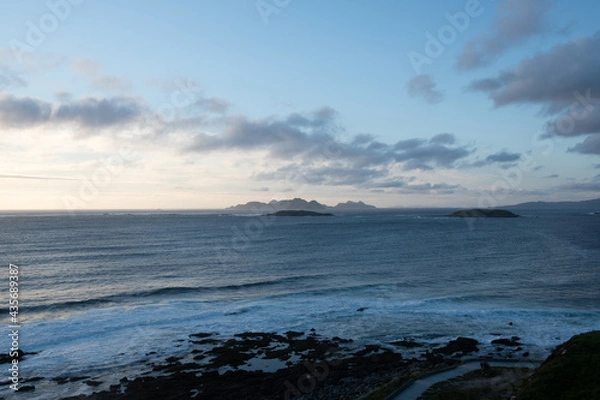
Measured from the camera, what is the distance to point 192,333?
107ft

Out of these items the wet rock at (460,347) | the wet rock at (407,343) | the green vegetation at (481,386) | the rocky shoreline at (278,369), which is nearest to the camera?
the green vegetation at (481,386)

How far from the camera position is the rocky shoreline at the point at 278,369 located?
22.2 metres

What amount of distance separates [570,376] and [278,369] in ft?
51.6

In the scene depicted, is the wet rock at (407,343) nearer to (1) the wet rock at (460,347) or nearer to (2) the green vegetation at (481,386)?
(1) the wet rock at (460,347)

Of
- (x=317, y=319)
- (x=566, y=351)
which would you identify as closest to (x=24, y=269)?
(x=317, y=319)

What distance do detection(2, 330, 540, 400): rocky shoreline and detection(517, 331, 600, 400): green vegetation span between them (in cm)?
590

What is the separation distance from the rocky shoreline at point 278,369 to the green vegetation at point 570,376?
5.90m
